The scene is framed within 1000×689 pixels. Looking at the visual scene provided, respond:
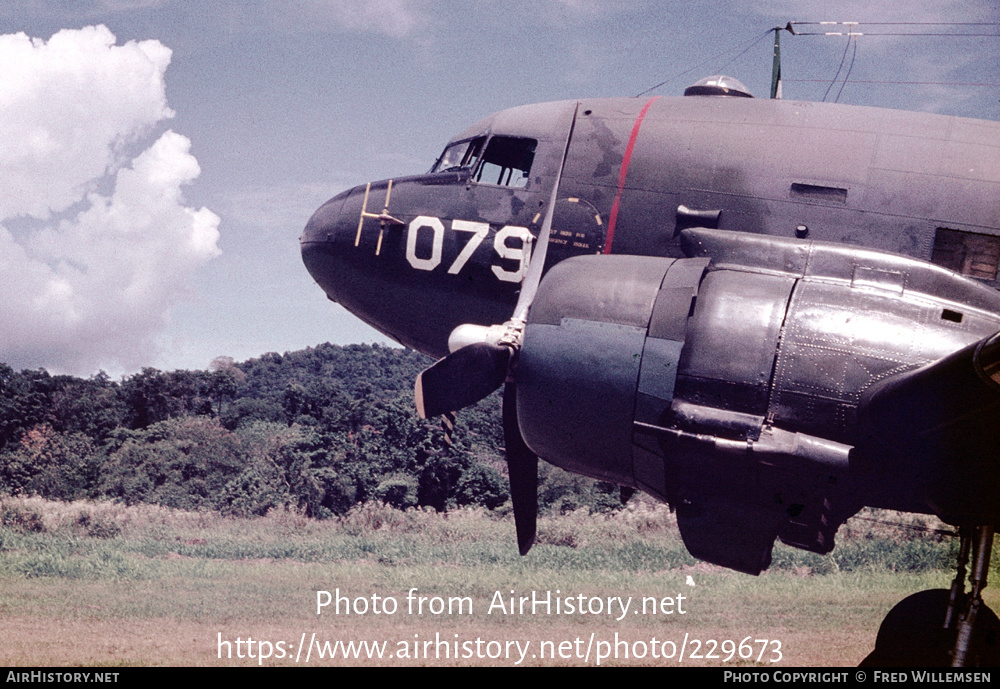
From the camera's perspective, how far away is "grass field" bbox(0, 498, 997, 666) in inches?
567

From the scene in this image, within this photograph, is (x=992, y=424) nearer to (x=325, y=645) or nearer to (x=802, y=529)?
(x=802, y=529)

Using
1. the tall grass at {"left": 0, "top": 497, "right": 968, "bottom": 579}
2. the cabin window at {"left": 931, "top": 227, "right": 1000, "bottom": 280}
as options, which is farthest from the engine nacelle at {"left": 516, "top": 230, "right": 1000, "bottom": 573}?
the tall grass at {"left": 0, "top": 497, "right": 968, "bottom": 579}

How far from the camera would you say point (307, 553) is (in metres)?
24.7

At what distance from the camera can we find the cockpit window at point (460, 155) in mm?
10891

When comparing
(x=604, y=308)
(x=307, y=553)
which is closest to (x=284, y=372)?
(x=307, y=553)

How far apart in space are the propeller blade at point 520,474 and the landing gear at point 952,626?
4238 mm

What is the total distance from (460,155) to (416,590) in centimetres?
1282

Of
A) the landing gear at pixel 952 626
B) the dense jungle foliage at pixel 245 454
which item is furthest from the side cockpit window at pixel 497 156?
the dense jungle foliage at pixel 245 454

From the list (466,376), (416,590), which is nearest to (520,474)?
(466,376)

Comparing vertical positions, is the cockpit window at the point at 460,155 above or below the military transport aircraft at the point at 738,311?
above

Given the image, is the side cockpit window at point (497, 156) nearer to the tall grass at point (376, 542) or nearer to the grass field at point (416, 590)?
the grass field at point (416, 590)

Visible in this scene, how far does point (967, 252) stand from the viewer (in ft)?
26.0
